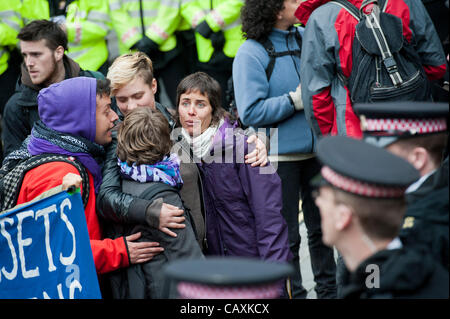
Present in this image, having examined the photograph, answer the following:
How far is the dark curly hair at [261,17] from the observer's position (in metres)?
4.79

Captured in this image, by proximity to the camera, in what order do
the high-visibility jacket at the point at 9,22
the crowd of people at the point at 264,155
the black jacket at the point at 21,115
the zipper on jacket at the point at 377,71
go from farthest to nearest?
1. the high-visibility jacket at the point at 9,22
2. the black jacket at the point at 21,115
3. the zipper on jacket at the point at 377,71
4. the crowd of people at the point at 264,155

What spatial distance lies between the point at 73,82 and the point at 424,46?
2.28 metres

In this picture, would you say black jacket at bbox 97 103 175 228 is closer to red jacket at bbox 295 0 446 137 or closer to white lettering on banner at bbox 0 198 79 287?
white lettering on banner at bbox 0 198 79 287

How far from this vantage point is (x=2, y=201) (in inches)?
151

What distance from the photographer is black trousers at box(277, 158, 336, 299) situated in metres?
4.73

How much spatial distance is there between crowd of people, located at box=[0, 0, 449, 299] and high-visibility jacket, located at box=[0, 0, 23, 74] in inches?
95.6

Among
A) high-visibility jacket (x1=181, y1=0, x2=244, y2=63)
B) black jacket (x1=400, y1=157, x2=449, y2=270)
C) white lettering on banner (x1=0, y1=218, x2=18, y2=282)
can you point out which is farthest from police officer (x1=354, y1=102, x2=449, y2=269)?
high-visibility jacket (x1=181, y1=0, x2=244, y2=63)

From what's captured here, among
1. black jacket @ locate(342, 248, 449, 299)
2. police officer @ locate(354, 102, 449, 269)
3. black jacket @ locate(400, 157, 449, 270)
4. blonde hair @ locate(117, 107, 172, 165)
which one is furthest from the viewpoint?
blonde hair @ locate(117, 107, 172, 165)

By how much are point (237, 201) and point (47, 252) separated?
1.15 metres

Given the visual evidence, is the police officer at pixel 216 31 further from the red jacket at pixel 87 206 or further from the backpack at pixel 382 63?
the red jacket at pixel 87 206

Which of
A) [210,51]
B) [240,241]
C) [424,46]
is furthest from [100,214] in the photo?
[210,51]

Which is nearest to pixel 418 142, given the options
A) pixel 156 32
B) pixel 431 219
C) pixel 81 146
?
pixel 431 219

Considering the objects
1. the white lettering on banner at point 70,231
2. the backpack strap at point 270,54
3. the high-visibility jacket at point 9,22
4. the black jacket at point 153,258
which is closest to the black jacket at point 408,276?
the black jacket at point 153,258
